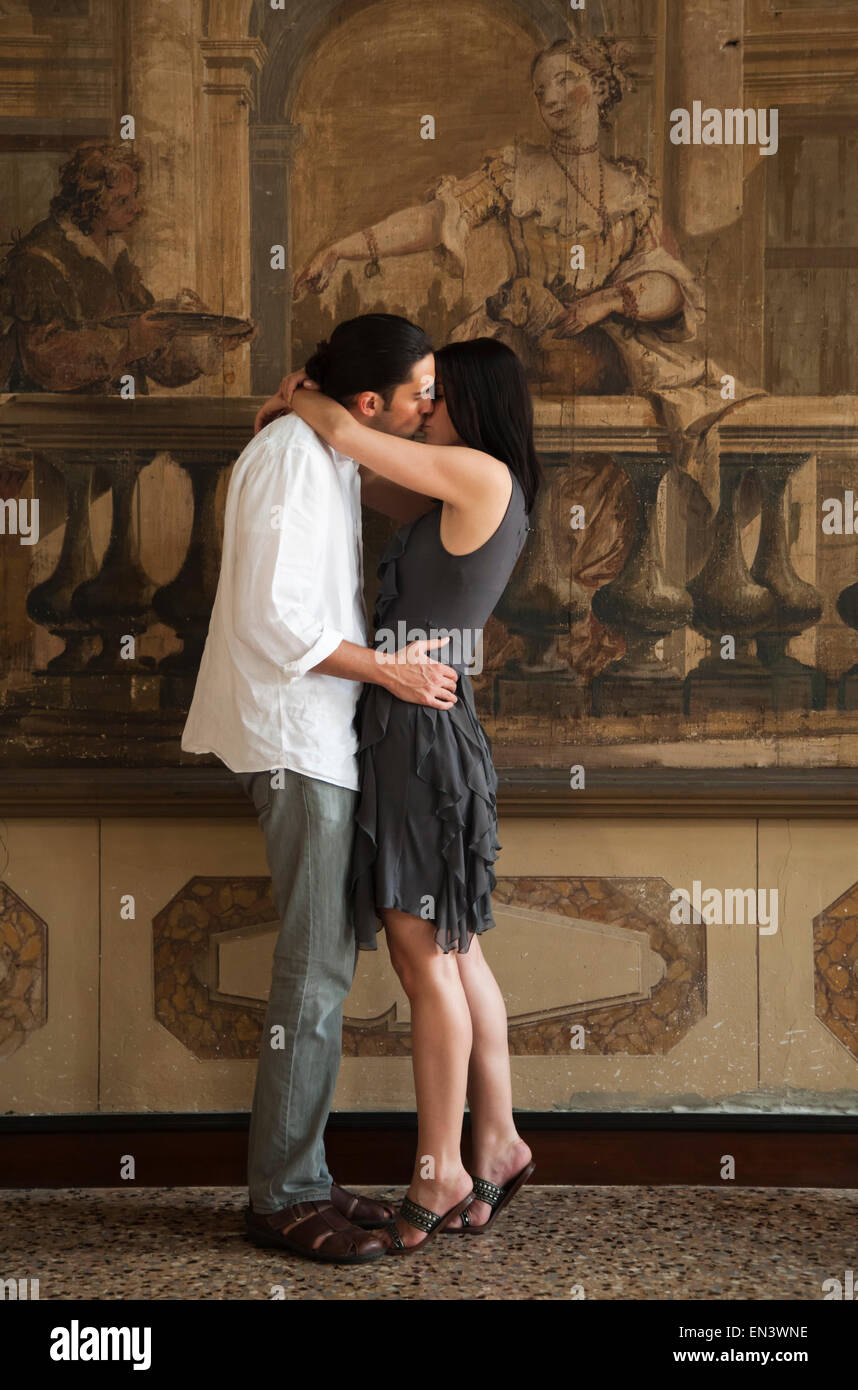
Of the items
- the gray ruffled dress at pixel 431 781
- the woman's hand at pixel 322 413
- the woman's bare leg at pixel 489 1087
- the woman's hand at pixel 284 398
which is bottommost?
the woman's bare leg at pixel 489 1087

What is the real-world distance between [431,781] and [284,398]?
0.91 metres

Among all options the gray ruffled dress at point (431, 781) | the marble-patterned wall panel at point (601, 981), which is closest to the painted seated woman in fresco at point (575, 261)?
the gray ruffled dress at point (431, 781)

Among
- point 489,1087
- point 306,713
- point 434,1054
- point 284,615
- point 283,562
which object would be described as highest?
point 283,562

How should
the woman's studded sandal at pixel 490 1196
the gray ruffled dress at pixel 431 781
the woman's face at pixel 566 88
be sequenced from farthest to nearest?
the woman's face at pixel 566 88, the woman's studded sandal at pixel 490 1196, the gray ruffled dress at pixel 431 781

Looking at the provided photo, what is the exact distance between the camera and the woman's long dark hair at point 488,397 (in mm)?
2461

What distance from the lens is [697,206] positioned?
2889mm

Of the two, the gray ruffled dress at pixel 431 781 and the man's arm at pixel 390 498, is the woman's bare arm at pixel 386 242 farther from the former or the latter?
the gray ruffled dress at pixel 431 781

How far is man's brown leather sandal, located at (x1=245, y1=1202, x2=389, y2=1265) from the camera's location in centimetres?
240

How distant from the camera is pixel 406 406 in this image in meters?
2.46

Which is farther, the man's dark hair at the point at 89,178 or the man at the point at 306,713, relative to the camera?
the man's dark hair at the point at 89,178

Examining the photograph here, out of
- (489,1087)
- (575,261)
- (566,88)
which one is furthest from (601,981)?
(566,88)

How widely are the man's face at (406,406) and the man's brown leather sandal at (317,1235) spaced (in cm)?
169

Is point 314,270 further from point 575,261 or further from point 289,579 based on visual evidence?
point 289,579

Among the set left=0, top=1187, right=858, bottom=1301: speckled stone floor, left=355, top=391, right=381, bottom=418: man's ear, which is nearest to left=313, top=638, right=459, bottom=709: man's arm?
left=355, top=391, right=381, bottom=418: man's ear
